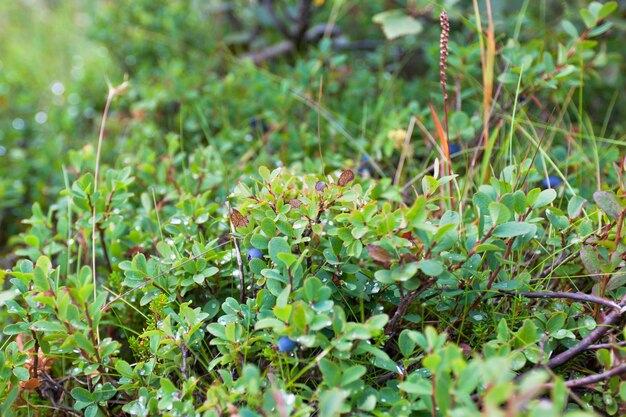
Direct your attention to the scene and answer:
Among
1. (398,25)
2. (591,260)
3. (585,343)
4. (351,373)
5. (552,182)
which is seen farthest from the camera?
(398,25)

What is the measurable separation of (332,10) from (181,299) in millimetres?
1823

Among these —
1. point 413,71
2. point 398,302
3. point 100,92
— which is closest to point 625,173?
point 398,302

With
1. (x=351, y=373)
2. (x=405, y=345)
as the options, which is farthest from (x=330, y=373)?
(x=405, y=345)

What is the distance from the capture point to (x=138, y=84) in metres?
2.60

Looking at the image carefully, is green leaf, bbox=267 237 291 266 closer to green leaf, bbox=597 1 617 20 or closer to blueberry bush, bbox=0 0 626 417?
blueberry bush, bbox=0 0 626 417

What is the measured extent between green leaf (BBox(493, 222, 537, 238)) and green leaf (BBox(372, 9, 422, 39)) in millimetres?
1112

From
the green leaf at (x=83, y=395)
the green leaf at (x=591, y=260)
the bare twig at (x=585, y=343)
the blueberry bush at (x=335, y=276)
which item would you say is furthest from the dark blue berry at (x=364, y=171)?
the green leaf at (x=83, y=395)

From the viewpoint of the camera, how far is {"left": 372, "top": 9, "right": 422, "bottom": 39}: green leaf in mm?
2023

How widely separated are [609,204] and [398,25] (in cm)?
117

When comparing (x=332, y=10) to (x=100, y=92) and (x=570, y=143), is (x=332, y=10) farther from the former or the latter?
(x=570, y=143)

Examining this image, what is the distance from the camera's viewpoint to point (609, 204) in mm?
1129

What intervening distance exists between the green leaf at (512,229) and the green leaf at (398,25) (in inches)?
43.8

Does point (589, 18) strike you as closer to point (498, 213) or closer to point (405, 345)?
point (498, 213)

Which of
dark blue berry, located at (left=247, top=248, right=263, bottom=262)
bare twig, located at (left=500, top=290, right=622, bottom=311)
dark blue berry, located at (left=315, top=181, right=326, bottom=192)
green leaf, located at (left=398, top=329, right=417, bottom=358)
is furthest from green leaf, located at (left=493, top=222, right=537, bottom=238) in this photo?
dark blue berry, located at (left=247, top=248, right=263, bottom=262)
